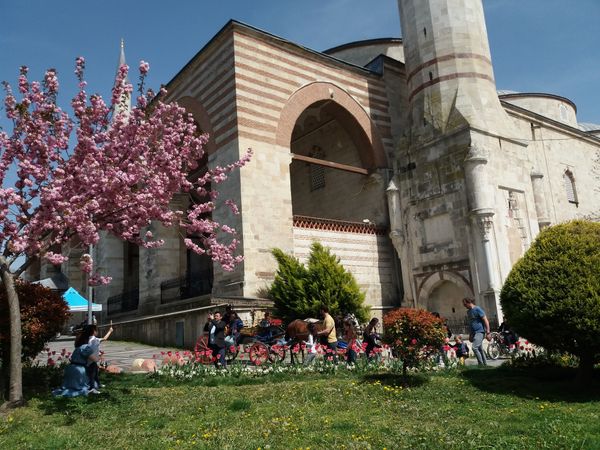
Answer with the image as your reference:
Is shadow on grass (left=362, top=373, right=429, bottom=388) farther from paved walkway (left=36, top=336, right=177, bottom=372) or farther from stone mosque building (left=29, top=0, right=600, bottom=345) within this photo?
stone mosque building (left=29, top=0, right=600, bottom=345)

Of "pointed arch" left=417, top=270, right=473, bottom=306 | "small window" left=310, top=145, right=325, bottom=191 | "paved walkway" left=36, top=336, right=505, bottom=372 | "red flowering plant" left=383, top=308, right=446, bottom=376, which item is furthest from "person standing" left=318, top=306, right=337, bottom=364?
"small window" left=310, top=145, right=325, bottom=191

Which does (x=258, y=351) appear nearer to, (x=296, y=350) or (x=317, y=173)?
(x=296, y=350)

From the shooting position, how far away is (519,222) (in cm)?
1750

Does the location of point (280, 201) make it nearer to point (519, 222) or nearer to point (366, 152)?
point (366, 152)

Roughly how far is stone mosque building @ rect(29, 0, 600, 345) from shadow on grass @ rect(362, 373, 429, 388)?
21.9ft

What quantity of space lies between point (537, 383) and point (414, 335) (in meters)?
1.98

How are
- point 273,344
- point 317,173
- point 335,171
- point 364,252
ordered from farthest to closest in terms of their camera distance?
point 317,173 → point 335,171 → point 364,252 → point 273,344

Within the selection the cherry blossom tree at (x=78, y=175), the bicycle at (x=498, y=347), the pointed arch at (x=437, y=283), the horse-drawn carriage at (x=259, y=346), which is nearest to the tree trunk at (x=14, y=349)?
the cherry blossom tree at (x=78, y=175)

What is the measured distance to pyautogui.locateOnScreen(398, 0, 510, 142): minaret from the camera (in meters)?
17.8

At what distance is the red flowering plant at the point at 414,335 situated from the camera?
7910 millimetres

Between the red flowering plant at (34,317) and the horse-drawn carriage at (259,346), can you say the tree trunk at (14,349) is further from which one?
the horse-drawn carriage at (259,346)

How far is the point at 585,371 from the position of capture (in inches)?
305

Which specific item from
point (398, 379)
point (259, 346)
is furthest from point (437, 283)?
point (398, 379)

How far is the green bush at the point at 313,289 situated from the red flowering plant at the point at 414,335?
626cm
